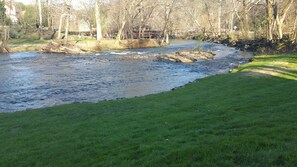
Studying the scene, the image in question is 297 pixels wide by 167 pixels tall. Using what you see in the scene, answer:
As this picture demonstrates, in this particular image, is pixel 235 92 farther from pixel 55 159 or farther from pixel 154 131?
pixel 55 159

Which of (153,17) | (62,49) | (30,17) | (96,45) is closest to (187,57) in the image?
(62,49)

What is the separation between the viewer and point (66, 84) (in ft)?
88.3

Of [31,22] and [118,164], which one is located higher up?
[31,22]

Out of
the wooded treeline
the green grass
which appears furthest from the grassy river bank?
the green grass

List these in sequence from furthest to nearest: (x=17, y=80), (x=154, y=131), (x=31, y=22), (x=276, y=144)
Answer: (x=31, y=22)
(x=17, y=80)
(x=154, y=131)
(x=276, y=144)

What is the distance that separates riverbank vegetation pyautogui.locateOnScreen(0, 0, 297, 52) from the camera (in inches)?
2284

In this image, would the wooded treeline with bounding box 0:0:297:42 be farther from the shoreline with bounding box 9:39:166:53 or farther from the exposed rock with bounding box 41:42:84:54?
the exposed rock with bounding box 41:42:84:54

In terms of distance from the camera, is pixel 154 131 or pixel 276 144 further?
pixel 154 131

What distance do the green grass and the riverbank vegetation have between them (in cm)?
2850

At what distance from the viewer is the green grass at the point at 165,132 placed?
6930mm

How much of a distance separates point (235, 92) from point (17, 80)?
2058 centimetres

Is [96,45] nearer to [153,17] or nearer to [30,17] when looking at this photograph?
[153,17]

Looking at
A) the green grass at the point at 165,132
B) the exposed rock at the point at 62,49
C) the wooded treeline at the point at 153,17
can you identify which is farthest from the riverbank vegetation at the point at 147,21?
the green grass at the point at 165,132

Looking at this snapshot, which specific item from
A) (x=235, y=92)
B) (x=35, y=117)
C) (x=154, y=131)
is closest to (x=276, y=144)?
(x=154, y=131)
